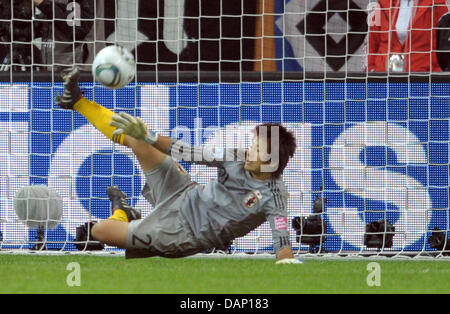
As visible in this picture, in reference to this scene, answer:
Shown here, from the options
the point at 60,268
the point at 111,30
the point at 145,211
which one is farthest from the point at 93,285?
the point at 111,30

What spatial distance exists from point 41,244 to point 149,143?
2.14 m

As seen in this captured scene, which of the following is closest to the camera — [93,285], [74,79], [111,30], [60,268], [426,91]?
[93,285]

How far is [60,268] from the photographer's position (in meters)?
6.95

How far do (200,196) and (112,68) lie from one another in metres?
1.09

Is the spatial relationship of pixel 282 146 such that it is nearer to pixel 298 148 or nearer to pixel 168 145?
pixel 168 145

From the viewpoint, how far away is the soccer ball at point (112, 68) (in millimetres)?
7191

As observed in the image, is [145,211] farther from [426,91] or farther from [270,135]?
[426,91]

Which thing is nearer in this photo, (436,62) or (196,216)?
(196,216)

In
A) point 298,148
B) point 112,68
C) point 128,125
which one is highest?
point 112,68

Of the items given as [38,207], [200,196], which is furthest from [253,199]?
[38,207]

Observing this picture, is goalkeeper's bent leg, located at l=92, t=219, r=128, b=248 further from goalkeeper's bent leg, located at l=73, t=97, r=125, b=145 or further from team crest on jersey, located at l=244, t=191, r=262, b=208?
team crest on jersey, located at l=244, t=191, r=262, b=208

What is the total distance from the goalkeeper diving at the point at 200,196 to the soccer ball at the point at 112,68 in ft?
0.80

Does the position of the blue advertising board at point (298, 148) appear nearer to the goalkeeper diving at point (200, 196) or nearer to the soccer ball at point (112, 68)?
the goalkeeper diving at point (200, 196)

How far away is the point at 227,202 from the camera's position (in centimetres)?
723
